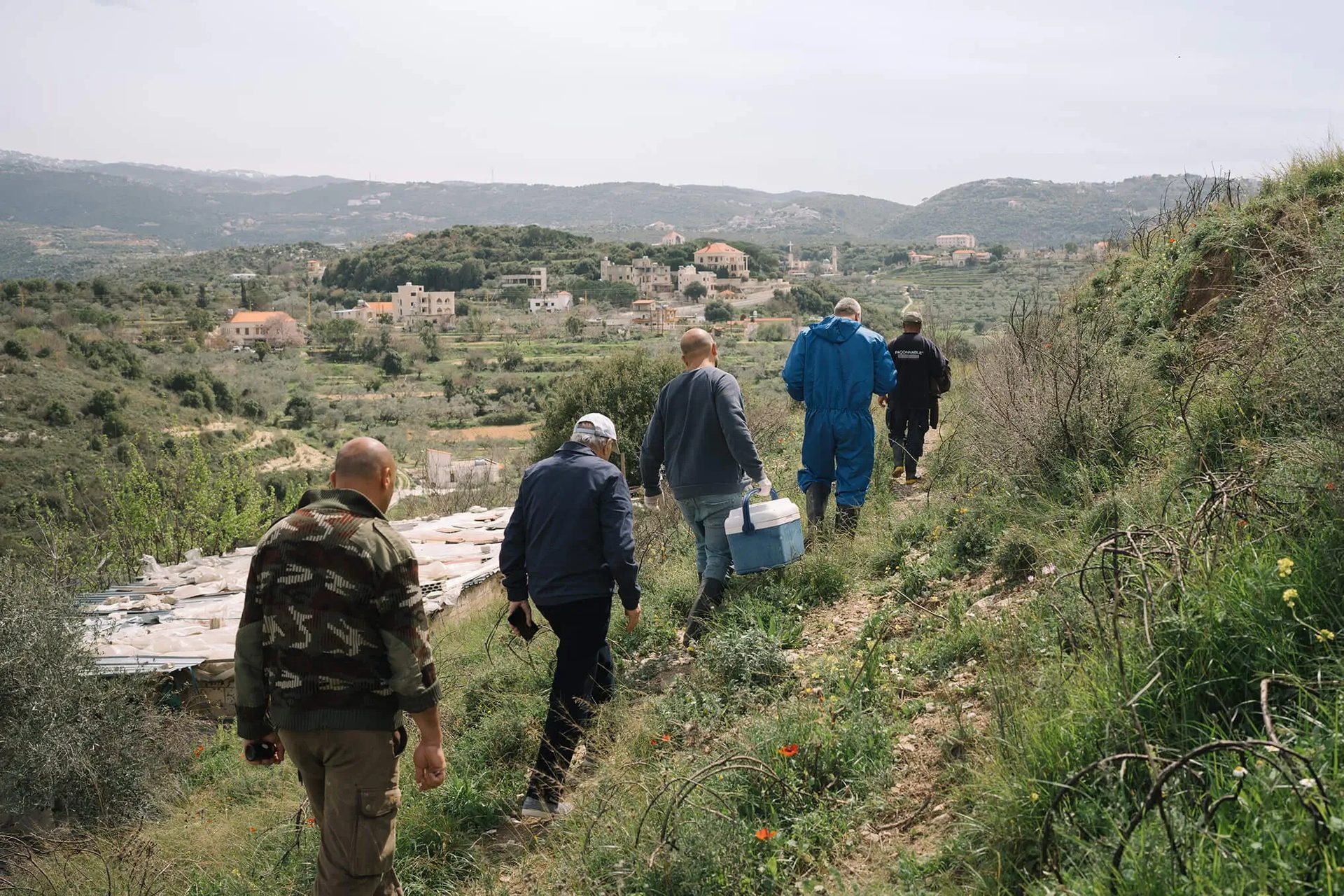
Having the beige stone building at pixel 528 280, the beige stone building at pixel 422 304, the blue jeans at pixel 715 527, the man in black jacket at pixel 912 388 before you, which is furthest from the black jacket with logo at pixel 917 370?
the beige stone building at pixel 528 280

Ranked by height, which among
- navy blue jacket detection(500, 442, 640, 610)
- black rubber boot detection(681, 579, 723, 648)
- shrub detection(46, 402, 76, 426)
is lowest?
shrub detection(46, 402, 76, 426)

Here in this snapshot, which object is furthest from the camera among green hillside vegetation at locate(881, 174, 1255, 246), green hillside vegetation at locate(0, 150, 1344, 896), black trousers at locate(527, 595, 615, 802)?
green hillside vegetation at locate(881, 174, 1255, 246)

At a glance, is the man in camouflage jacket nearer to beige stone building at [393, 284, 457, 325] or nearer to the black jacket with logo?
the black jacket with logo

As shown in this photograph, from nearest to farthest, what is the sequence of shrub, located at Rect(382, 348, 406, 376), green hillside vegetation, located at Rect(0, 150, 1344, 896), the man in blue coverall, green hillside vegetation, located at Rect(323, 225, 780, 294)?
1. green hillside vegetation, located at Rect(0, 150, 1344, 896)
2. the man in blue coverall
3. shrub, located at Rect(382, 348, 406, 376)
4. green hillside vegetation, located at Rect(323, 225, 780, 294)

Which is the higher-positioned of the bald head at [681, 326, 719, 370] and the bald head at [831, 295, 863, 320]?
the bald head at [831, 295, 863, 320]

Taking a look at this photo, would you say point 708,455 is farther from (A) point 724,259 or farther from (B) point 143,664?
(A) point 724,259

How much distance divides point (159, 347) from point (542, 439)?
47920 mm

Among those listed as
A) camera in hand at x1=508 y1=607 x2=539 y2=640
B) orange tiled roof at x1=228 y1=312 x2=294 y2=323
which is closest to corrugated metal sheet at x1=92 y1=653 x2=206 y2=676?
camera in hand at x1=508 y1=607 x2=539 y2=640

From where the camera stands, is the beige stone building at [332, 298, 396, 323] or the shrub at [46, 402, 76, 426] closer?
the shrub at [46, 402, 76, 426]

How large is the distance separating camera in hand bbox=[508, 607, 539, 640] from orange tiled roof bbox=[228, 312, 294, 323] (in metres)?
72.9

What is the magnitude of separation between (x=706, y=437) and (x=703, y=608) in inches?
38.5

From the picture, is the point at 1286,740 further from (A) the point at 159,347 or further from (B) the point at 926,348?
(A) the point at 159,347

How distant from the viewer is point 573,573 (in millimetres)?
3887

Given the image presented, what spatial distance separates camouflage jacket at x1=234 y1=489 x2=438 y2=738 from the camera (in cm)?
Answer: 281
